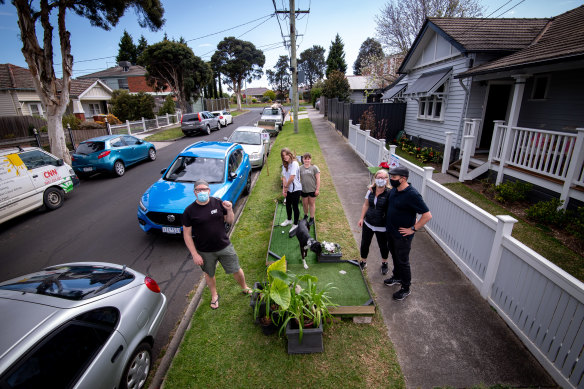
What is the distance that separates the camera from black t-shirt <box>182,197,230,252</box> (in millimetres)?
3537

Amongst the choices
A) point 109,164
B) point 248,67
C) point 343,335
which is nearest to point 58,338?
point 343,335

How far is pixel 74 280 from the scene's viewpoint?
2854 millimetres

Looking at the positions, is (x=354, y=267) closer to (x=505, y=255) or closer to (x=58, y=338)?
(x=505, y=255)

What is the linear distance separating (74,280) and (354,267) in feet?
12.4

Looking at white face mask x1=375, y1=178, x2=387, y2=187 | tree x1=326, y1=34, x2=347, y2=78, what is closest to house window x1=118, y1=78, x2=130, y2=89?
tree x1=326, y1=34, x2=347, y2=78

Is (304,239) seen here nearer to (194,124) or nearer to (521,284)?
(521,284)

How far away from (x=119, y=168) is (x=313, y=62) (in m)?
99.2

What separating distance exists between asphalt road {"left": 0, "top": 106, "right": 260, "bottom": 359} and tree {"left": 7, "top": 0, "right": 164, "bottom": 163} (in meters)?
5.12

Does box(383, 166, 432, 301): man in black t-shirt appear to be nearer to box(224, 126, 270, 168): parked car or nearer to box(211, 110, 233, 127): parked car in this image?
box(224, 126, 270, 168): parked car

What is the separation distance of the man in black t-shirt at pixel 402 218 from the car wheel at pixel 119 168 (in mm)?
11372

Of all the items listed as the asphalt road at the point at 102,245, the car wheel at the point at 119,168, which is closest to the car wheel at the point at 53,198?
the asphalt road at the point at 102,245

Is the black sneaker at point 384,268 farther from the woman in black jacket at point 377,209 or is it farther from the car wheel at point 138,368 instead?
the car wheel at point 138,368

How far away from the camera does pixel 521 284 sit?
3176 mm

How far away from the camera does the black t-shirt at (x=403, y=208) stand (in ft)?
11.6
